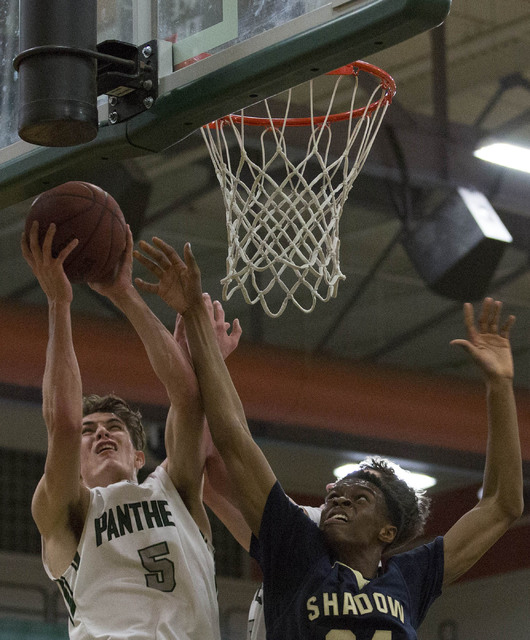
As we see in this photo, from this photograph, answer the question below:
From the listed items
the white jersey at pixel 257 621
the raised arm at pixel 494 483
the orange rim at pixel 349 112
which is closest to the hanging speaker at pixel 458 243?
the orange rim at pixel 349 112

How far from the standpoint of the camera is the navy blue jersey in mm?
2801

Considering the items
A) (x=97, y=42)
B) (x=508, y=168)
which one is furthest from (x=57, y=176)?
(x=508, y=168)

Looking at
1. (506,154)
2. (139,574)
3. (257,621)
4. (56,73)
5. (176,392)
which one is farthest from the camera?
(506,154)

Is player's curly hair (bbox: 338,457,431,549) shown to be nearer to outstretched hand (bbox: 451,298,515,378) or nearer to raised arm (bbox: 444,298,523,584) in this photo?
raised arm (bbox: 444,298,523,584)

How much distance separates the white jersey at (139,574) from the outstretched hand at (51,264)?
1.85ft

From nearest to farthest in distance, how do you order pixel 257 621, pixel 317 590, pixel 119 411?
1. pixel 317 590
2. pixel 257 621
3. pixel 119 411

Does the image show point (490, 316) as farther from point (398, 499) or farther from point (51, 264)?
point (51, 264)

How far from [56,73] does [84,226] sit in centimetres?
46

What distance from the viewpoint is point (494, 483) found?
10.6 feet

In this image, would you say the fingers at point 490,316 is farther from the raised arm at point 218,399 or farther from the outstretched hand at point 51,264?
the outstretched hand at point 51,264

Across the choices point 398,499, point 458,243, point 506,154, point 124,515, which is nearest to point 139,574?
point 124,515

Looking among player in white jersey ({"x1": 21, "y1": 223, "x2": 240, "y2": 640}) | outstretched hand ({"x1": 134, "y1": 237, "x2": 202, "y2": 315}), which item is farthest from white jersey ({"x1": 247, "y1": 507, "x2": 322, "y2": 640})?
outstretched hand ({"x1": 134, "y1": 237, "x2": 202, "y2": 315})

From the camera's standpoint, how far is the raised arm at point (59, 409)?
2904 millimetres

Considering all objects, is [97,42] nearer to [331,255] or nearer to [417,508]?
[331,255]
